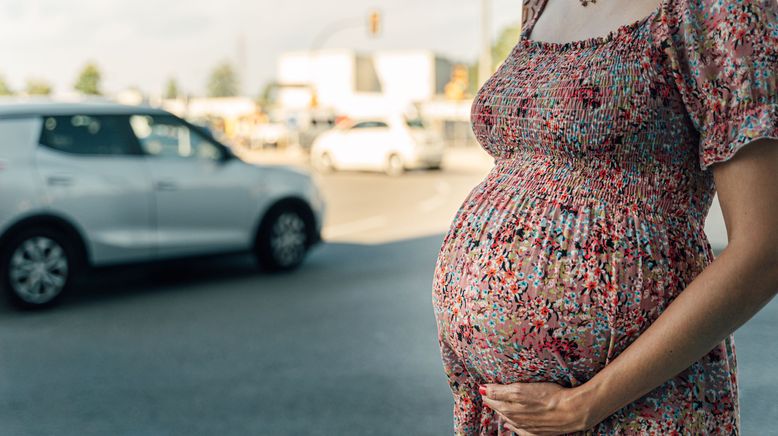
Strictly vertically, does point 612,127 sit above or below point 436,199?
above

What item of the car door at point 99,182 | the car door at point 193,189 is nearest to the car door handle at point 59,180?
the car door at point 99,182

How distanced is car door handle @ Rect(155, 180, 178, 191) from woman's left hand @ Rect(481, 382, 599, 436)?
7.42 metres

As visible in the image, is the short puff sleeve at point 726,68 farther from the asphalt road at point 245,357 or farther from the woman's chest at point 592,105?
the asphalt road at point 245,357

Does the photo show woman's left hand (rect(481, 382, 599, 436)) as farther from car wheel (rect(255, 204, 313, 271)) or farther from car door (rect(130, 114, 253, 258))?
car wheel (rect(255, 204, 313, 271))

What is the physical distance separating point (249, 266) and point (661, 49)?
8968 mm

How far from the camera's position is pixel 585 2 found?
63.2 inches

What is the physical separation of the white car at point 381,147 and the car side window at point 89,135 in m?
16.4

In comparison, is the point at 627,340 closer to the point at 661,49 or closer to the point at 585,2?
the point at 661,49

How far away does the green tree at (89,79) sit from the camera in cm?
10019

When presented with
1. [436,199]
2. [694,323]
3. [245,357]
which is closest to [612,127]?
[694,323]

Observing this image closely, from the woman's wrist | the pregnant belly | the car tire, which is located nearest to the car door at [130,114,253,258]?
the car tire

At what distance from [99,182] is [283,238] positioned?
2.12 metres

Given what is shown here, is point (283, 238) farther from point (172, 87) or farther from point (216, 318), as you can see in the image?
point (172, 87)

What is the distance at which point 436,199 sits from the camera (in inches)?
691
